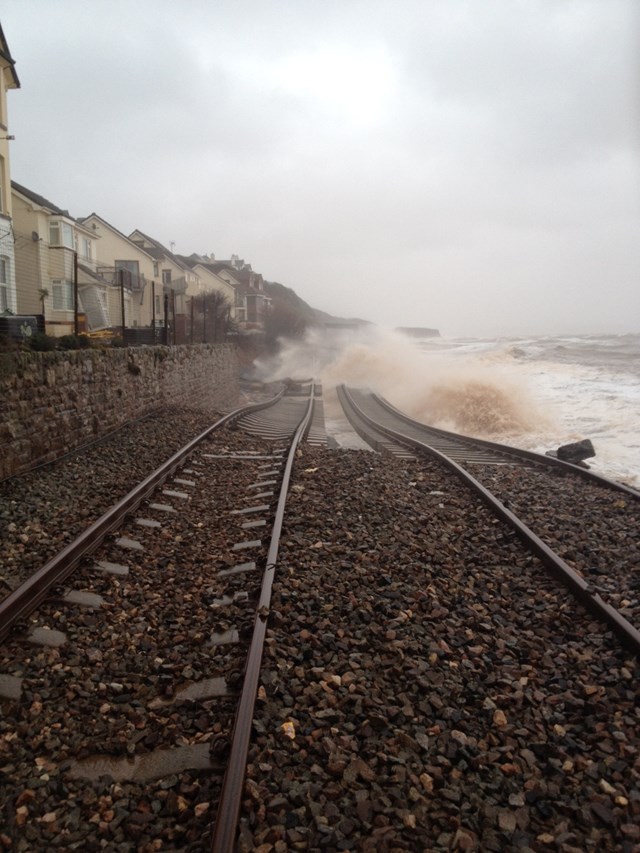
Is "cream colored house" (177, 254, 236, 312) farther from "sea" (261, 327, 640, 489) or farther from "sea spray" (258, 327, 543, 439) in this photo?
"sea" (261, 327, 640, 489)

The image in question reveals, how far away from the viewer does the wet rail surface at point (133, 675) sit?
2.56 metres

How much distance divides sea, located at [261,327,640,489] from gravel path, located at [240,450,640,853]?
29.4ft

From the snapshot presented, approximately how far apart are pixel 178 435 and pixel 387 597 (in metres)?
8.87

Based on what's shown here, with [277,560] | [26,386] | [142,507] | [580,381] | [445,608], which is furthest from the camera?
[580,381]

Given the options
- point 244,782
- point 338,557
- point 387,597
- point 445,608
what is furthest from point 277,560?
point 244,782

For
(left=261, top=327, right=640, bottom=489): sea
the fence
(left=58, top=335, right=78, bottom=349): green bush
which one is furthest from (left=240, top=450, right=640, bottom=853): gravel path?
(left=261, top=327, right=640, bottom=489): sea

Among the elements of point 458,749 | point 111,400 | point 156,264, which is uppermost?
point 156,264

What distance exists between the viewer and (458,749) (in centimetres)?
291

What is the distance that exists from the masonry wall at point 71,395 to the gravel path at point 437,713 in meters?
5.05

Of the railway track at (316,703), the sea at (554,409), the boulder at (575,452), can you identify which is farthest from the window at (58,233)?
the railway track at (316,703)

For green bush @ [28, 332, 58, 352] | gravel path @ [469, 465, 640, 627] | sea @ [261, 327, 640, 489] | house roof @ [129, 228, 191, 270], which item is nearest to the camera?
gravel path @ [469, 465, 640, 627]

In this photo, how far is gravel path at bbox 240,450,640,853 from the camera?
2477 millimetres

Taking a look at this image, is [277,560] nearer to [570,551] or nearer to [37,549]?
[37,549]

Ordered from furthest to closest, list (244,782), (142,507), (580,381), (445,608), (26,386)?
(580,381) → (26,386) → (142,507) → (445,608) → (244,782)
